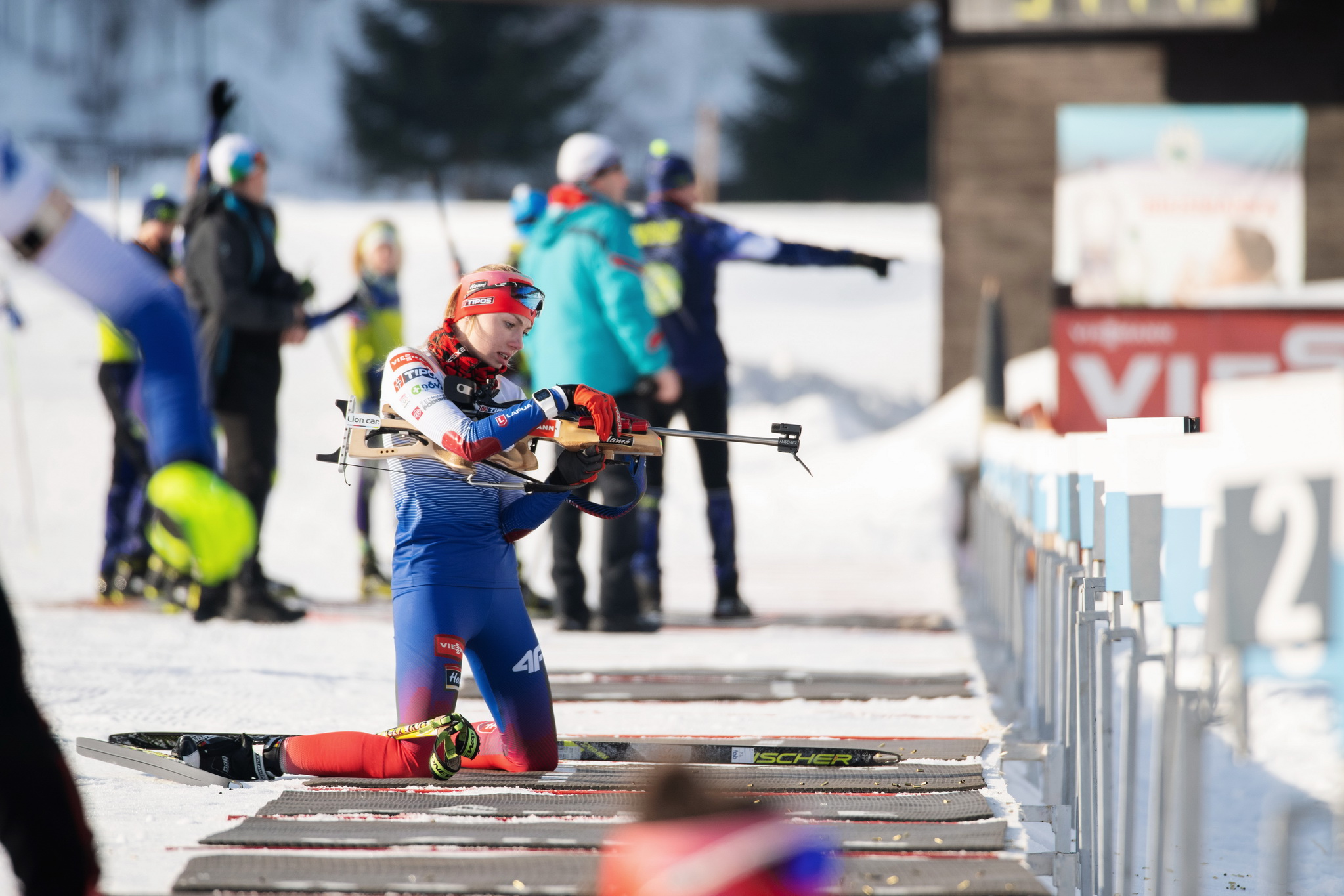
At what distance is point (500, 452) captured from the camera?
14.7 ft

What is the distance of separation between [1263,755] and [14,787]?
529cm

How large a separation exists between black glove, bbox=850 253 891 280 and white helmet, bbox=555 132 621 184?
1290mm

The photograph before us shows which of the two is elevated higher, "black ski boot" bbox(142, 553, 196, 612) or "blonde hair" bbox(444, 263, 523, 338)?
"blonde hair" bbox(444, 263, 523, 338)

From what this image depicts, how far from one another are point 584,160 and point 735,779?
12.3 feet

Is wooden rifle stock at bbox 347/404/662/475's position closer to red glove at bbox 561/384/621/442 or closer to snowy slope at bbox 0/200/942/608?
red glove at bbox 561/384/621/442

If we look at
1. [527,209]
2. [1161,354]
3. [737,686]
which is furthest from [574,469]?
[1161,354]

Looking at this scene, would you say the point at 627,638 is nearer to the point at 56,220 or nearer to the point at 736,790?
the point at 736,790

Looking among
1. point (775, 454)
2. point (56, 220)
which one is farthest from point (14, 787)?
point (775, 454)

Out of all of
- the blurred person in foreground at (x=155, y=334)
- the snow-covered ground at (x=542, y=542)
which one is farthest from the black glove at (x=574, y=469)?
the blurred person in foreground at (x=155, y=334)

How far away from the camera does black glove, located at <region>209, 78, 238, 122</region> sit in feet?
22.4

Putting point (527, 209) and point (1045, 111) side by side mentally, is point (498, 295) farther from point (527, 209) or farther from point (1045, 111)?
point (1045, 111)

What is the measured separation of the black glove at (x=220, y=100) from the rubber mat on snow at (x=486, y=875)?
4099 millimetres

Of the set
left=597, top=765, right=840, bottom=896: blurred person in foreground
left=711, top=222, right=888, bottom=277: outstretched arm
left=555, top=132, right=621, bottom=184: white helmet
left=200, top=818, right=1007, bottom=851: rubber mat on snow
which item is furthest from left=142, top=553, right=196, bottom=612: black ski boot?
left=597, top=765, right=840, bottom=896: blurred person in foreground

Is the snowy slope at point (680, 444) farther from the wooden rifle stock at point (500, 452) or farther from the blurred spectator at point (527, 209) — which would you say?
the blurred spectator at point (527, 209)
